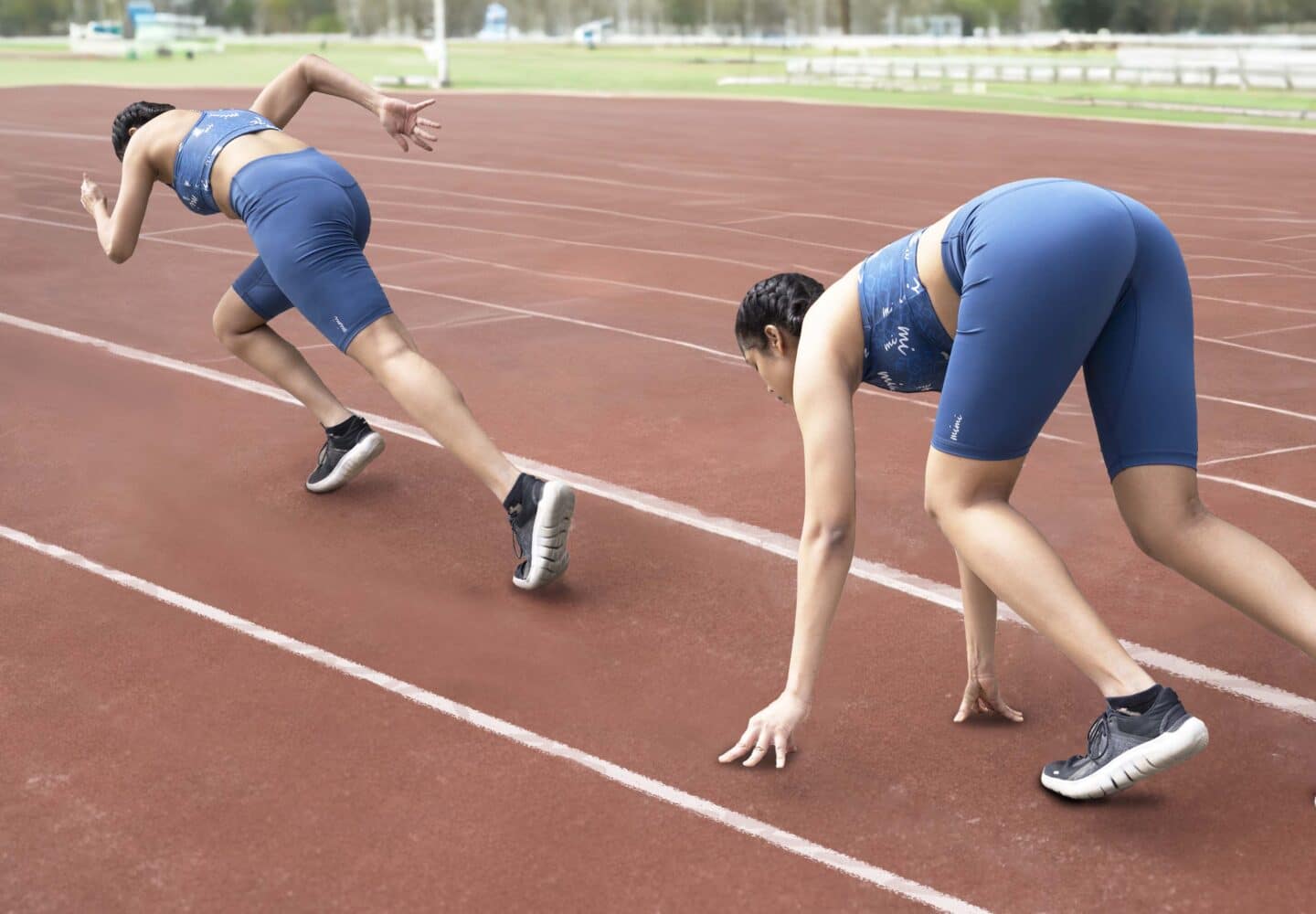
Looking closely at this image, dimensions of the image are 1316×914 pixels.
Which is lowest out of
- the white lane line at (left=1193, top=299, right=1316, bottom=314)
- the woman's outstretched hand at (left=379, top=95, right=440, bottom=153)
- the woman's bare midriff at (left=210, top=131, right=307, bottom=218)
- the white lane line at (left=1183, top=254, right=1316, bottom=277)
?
the white lane line at (left=1193, top=299, right=1316, bottom=314)

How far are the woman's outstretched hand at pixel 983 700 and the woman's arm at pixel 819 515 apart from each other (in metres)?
0.66

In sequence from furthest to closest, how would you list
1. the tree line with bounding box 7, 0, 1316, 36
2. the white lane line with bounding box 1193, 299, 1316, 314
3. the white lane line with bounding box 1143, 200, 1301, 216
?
the tree line with bounding box 7, 0, 1316, 36 → the white lane line with bounding box 1143, 200, 1301, 216 → the white lane line with bounding box 1193, 299, 1316, 314

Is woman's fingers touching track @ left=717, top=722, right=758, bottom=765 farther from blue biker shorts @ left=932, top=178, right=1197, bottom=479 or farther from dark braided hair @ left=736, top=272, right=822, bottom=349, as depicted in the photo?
dark braided hair @ left=736, top=272, right=822, bottom=349

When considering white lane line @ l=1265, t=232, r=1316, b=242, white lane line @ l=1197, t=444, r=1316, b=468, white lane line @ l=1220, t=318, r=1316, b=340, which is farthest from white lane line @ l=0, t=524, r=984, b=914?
white lane line @ l=1265, t=232, r=1316, b=242

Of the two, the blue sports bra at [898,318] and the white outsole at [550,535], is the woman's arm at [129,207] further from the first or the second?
the blue sports bra at [898,318]

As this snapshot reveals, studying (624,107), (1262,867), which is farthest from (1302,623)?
(624,107)

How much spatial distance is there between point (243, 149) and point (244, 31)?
97.7m

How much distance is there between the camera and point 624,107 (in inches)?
1123

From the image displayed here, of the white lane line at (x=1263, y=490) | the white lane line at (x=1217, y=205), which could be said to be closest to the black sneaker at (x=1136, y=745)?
the white lane line at (x=1263, y=490)

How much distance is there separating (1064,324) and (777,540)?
2297 millimetres

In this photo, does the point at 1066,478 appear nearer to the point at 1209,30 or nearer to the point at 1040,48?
the point at 1040,48

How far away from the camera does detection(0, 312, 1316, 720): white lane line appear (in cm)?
414

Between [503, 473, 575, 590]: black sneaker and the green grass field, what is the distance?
2287cm

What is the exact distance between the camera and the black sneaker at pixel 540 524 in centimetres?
471
